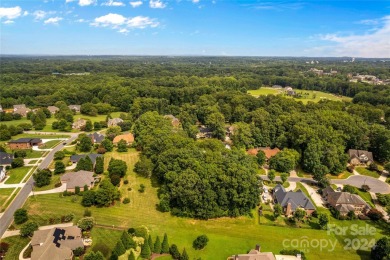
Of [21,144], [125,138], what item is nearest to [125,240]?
[125,138]

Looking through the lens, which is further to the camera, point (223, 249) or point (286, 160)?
point (286, 160)

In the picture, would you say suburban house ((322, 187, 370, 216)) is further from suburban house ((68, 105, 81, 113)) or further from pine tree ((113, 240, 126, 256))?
suburban house ((68, 105, 81, 113))

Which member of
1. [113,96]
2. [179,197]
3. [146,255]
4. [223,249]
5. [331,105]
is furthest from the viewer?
[113,96]

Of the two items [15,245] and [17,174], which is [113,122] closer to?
[17,174]

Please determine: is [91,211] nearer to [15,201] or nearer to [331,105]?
[15,201]

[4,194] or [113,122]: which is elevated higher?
[113,122]

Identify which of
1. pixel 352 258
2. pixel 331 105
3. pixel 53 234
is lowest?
pixel 352 258

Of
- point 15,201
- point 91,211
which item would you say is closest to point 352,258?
point 91,211
